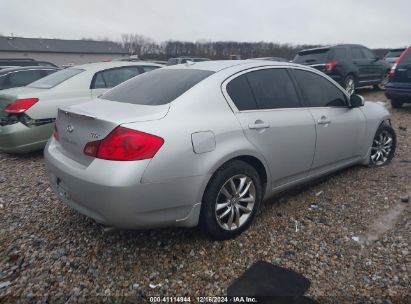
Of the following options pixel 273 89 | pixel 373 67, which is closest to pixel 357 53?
pixel 373 67

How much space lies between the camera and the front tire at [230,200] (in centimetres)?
256

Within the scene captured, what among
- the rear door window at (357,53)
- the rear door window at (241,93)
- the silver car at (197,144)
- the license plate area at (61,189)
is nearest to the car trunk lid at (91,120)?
the silver car at (197,144)

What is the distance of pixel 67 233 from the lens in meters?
2.99

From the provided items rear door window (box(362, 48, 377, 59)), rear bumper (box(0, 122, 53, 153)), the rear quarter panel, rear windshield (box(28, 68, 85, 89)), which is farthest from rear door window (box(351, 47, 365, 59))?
rear bumper (box(0, 122, 53, 153))

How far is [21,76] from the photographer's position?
827 centimetres

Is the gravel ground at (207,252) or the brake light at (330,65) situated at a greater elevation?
the brake light at (330,65)

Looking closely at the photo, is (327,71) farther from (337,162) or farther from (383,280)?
(383,280)

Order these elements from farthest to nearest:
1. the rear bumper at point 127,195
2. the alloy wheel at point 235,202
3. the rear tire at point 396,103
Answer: the rear tire at point 396,103 < the alloy wheel at point 235,202 < the rear bumper at point 127,195

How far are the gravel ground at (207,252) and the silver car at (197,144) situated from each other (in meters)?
0.32

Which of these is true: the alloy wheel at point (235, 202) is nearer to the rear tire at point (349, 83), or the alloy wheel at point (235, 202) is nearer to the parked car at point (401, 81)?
the parked car at point (401, 81)

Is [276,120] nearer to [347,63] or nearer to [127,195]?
[127,195]

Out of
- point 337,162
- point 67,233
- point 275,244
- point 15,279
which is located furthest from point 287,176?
point 15,279

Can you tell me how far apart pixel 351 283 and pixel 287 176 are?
117cm

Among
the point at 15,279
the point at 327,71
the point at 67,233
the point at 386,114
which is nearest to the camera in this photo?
the point at 15,279
